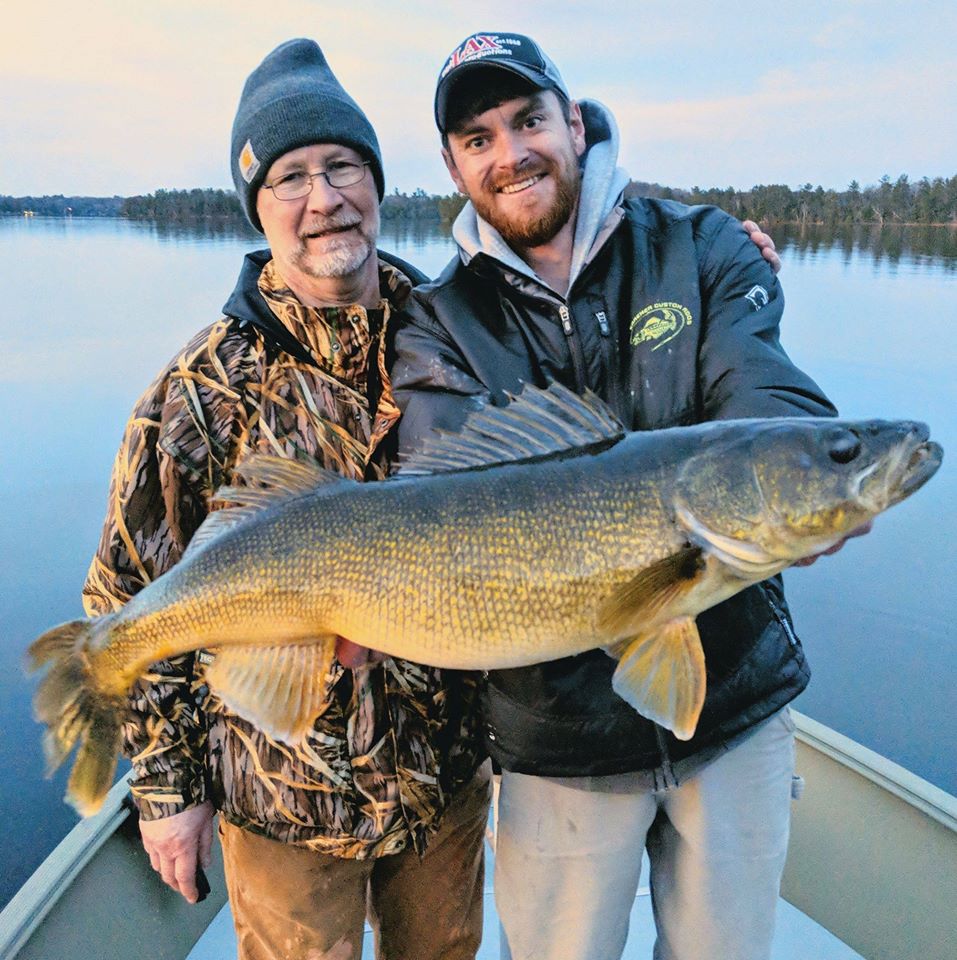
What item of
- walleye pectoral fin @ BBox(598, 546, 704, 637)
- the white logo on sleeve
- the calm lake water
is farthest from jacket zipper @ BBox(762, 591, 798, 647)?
the calm lake water

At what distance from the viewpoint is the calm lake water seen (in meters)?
6.33

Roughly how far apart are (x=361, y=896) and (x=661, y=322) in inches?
76.3

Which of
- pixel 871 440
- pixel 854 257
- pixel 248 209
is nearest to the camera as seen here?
pixel 871 440

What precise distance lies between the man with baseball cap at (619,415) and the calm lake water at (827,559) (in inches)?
170

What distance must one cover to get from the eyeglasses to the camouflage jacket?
328 millimetres

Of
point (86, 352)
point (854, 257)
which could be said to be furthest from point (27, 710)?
point (854, 257)

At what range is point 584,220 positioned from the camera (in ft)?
8.02

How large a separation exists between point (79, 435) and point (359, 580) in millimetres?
13126

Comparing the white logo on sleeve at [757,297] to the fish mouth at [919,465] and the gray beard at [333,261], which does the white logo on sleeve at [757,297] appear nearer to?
the fish mouth at [919,465]

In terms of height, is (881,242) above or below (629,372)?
above

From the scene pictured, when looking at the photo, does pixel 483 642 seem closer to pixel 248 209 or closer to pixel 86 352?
pixel 248 209

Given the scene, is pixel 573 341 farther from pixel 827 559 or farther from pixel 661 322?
pixel 827 559

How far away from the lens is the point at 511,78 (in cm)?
248

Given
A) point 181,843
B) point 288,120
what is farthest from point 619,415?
point 181,843
